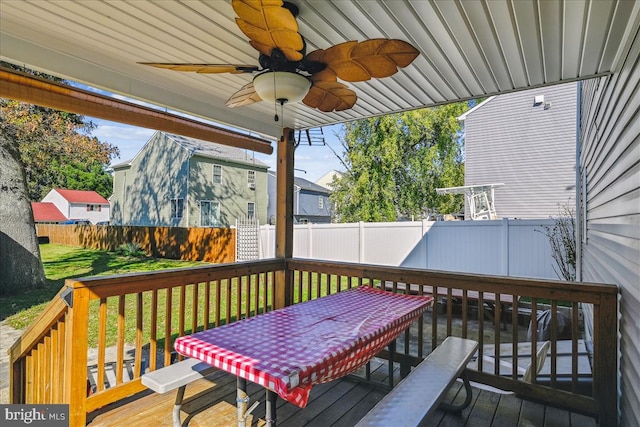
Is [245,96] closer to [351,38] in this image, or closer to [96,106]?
[351,38]

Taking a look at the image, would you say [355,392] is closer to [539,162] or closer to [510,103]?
[539,162]

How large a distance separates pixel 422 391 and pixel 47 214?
31443 mm

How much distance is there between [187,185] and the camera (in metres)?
14.1

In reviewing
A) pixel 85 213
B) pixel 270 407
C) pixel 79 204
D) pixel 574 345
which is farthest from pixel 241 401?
pixel 85 213

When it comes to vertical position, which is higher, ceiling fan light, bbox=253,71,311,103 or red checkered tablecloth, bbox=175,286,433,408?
ceiling fan light, bbox=253,71,311,103

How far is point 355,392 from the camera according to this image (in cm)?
252

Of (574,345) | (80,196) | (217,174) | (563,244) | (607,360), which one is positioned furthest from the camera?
(80,196)

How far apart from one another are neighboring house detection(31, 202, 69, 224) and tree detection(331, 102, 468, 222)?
22964 mm

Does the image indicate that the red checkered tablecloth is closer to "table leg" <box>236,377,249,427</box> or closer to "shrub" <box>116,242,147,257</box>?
"table leg" <box>236,377,249,427</box>

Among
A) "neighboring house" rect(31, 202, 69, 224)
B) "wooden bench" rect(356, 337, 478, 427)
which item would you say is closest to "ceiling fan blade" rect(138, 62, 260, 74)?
"wooden bench" rect(356, 337, 478, 427)

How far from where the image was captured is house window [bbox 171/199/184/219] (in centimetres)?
1447

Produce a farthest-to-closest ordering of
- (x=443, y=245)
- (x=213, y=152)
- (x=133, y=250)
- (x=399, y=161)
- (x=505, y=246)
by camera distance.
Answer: (x=213, y=152) < (x=399, y=161) < (x=133, y=250) < (x=443, y=245) < (x=505, y=246)

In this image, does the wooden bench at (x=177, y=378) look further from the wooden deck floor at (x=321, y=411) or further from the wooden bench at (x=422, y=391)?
the wooden bench at (x=422, y=391)

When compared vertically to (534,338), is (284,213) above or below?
above
